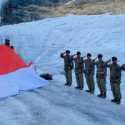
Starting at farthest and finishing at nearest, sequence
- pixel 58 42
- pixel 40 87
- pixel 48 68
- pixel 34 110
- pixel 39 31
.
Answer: pixel 39 31
pixel 58 42
pixel 48 68
pixel 40 87
pixel 34 110

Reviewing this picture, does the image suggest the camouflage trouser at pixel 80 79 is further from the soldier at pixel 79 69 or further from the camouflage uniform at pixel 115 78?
the camouflage uniform at pixel 115 78

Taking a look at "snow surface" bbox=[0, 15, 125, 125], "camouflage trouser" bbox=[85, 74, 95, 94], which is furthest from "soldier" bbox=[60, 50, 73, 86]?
"camouflage trouser" bbox=[85, 74, 95, 94]

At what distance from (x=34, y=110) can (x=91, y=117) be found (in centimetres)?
178

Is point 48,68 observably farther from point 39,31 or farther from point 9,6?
point 9,6

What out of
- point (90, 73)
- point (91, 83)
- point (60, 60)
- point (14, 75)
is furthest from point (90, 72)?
point (60, 60)

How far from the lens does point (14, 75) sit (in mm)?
18766

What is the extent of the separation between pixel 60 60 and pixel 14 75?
30.0 ft

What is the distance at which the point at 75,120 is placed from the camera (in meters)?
14.2

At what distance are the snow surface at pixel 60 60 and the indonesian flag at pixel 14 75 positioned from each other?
0.36 meters

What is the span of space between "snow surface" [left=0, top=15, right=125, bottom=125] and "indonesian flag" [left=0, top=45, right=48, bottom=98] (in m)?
0.36

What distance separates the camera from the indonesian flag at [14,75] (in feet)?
59.4

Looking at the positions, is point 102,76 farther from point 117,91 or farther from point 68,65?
point 68,65

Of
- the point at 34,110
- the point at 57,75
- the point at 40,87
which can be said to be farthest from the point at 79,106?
the point at 57,75

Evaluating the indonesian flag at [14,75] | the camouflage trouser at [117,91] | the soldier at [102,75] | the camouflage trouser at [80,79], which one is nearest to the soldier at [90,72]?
the camouflage trouser at [80,79]
